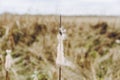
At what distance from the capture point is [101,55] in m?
3.69

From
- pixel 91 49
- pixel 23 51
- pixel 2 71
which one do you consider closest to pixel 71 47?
pixel 91 49

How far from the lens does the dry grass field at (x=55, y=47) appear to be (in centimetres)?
299

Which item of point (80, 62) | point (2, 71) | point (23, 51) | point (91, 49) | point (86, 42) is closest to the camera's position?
point (2, 71)

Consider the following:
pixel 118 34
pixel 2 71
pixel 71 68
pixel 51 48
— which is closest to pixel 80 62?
pixel 71 68

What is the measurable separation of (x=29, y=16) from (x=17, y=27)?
0.47 metres

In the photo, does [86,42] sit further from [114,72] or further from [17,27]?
[114,72]

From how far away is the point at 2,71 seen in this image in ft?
9.53

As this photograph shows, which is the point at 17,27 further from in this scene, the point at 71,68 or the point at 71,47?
the point at 71,68

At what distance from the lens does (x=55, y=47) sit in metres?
3.64

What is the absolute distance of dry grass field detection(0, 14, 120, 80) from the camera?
2.99m

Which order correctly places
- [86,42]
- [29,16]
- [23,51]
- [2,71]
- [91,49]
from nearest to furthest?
1. [2,71]
2. [23,51]
3. [91,49]
4. [86,42]
5. [29,16]

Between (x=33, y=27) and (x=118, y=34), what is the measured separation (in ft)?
3.23

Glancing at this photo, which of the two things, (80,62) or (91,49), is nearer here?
(80,62)

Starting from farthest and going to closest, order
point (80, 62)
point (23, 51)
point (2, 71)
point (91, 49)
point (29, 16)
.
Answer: point (29, 16), point (91, 49), point (23, 51), point (80, 62), point (2, 71)
